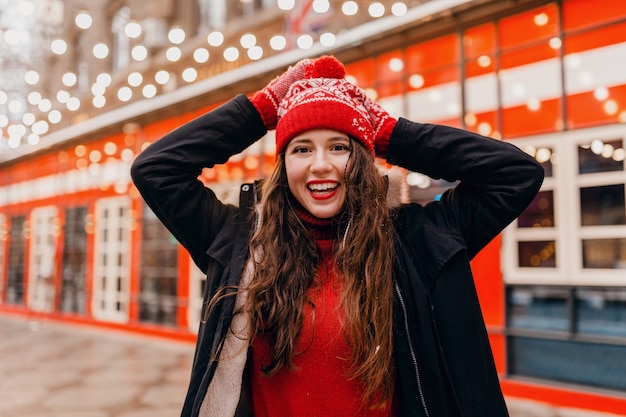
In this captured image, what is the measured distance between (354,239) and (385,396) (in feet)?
1.38

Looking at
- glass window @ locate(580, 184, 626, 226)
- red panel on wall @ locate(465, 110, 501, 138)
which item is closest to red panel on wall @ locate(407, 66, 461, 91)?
red panel on wall @ locate(465, 110, 501, 138)

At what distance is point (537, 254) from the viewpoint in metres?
4.81

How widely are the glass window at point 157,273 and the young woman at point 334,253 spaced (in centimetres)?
694

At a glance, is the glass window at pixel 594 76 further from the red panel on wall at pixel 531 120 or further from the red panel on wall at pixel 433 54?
the red panel on wall at pixel 433 54

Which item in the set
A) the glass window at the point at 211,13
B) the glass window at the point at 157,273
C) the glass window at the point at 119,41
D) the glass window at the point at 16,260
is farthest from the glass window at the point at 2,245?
the glass window at the point at 211,13

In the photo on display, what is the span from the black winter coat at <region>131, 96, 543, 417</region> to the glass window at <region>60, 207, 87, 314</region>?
9.87 meters

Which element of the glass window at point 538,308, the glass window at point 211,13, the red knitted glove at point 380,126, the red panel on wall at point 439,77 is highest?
the glass window at point 211,13

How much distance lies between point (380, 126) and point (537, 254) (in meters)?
3.75

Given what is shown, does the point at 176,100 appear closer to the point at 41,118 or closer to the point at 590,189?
the point at 41,118

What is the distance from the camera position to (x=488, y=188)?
151 centimetres

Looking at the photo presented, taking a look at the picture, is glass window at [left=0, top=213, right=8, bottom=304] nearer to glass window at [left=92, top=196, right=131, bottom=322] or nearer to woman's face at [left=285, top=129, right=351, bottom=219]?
glass window at [left=92, top=196, right=131, bottom=322]

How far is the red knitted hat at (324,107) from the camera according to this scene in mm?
1498

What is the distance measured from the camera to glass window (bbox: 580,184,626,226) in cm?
437

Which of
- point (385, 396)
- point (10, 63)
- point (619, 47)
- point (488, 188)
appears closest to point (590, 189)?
point (619, 47)
